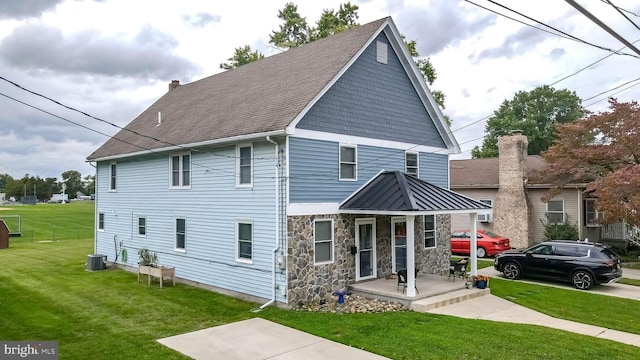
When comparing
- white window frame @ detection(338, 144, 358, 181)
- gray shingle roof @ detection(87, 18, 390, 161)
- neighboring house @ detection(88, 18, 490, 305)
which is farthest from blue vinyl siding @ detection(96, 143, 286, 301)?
white window frame @ detection(338, 144, 358, 181)

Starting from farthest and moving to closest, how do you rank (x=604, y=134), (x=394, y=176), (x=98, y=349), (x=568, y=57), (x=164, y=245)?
1. (x=604, y=134)
2. (x=164, y=245)
3. (x=394, y=176)
4. (x=568, y=57)
5. (x=98, y=349)

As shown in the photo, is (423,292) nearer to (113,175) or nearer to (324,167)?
(324,167)

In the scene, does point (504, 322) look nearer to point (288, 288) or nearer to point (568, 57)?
point (288, 288)

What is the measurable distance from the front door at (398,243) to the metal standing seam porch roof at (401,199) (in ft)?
5.28

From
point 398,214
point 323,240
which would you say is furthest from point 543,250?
point 323,240

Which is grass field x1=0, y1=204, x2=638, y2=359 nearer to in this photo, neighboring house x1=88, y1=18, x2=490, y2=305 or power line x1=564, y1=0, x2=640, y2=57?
neighboring house x1=88, y1=18, x2=490, y2=305

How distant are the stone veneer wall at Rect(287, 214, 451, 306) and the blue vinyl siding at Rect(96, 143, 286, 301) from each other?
1.61 ft

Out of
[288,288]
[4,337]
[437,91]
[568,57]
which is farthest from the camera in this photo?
[437,91]

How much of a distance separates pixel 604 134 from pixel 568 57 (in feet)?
35.5

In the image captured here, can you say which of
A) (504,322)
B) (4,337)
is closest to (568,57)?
(504,322)

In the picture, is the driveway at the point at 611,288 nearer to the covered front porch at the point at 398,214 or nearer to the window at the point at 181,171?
the covered front porch at the point at 398,214

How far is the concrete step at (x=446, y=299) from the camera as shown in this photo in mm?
11605

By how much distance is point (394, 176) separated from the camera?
14.0m

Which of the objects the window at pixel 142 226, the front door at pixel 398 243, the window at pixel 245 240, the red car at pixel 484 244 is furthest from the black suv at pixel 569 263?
the window at pixel 142 226
